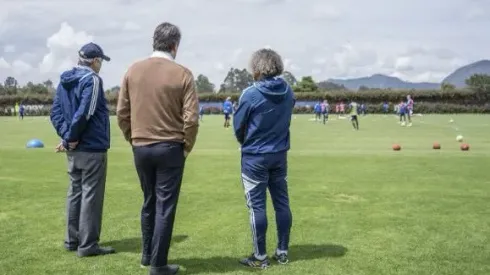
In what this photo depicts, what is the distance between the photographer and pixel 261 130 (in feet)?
19.7

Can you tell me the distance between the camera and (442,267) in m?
6.05

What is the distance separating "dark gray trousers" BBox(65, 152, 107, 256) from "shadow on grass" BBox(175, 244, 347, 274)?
106 cm

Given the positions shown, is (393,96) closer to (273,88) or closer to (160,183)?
(273,88)

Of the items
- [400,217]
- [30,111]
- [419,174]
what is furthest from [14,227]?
[30,111]

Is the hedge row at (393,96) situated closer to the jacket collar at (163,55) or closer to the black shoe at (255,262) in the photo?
the black shoe at (255,262)

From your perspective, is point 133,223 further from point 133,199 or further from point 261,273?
point 261,273

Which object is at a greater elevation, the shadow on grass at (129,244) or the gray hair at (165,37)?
the gray hair at (165,37)

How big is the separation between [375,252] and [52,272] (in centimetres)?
362

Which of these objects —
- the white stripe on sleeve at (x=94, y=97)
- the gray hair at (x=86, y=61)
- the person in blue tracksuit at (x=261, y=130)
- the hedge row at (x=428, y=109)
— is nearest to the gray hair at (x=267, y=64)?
the person in blue tracksuit at (x=261, y=130)

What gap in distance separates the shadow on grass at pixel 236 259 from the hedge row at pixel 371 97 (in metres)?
71.2

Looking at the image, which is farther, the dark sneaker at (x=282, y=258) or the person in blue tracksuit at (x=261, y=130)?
the dark sneaker at (x=282, y=258)

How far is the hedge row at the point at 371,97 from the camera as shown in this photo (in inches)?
3083

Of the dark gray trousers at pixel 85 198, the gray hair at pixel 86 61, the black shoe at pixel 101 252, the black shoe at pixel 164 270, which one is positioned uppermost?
the gray hair at pixel 86 61

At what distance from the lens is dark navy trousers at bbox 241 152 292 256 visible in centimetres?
602
